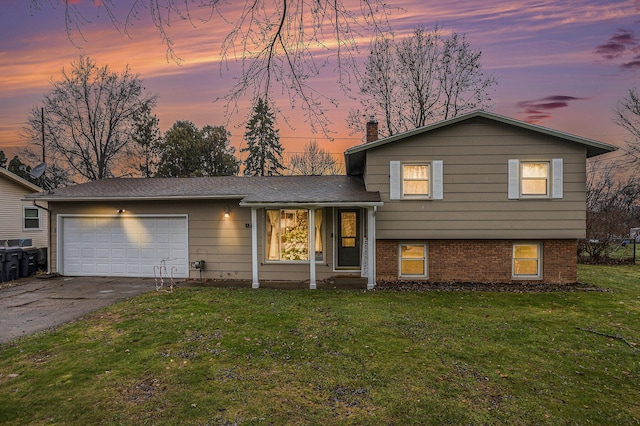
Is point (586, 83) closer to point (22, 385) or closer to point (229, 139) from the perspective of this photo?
point (22, 385)

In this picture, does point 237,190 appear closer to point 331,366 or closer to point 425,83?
point 331,366

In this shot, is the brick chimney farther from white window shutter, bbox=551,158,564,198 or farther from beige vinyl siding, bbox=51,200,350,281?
white window shutter, bbox=551,158,564,198

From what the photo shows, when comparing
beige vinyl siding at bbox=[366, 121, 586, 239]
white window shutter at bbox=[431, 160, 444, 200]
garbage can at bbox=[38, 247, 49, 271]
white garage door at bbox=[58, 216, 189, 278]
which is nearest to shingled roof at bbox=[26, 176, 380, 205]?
white garage door at bbox=[58, 216, 189, 278]

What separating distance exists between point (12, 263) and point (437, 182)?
13.7 m

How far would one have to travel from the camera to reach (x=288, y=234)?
10.9 metres

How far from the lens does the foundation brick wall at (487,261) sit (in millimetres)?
9906

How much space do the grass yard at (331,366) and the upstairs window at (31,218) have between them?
44.8 feet

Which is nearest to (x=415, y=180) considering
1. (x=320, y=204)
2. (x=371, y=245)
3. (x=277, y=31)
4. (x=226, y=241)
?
(x=371, y=245)

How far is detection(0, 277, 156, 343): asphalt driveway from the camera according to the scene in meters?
6.54

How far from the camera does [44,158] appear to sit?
2370cm

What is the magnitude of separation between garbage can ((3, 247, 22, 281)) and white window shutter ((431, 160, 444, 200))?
44.3 feet

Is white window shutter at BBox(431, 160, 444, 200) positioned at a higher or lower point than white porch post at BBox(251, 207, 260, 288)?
higher

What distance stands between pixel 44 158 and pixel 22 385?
2584cm

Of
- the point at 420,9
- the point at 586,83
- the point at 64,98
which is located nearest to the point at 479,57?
→ the point at 586,83
